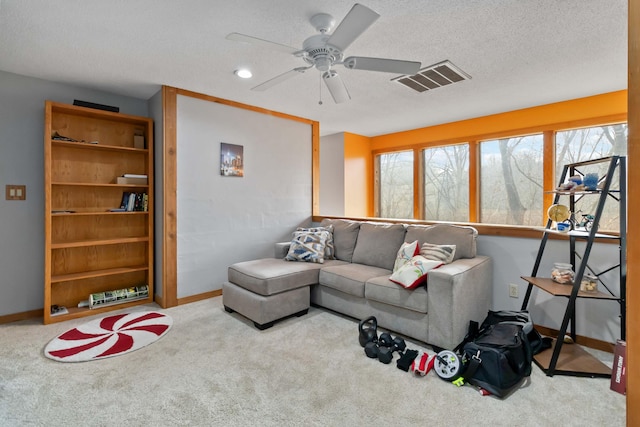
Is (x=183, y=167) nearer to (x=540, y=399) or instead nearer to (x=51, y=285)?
(x=51, y=285)

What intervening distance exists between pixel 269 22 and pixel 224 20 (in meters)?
0.30

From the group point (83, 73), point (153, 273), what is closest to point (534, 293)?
point (153, 273)

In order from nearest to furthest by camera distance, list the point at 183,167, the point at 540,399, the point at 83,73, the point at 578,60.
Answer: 1. the point at 540,399
2. the point at 578,60
3. the point at 83,73
4. the point at 183,167

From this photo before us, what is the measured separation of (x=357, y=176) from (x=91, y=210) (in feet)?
13.6

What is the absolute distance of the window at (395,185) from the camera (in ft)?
18.7

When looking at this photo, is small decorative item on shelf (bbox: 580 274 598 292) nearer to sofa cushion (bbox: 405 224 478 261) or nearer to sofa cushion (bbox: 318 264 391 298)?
sofa cushion (bbox: 405 224 478 261)

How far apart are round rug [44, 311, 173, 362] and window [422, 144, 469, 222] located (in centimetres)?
425

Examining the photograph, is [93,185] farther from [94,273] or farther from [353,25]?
[353,25]

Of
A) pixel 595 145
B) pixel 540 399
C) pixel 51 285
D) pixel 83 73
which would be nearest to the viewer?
pixel 540 399

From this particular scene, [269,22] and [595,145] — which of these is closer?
[269,22]

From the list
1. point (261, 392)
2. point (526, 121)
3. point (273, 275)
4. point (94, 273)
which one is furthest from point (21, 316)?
point (526, 121)

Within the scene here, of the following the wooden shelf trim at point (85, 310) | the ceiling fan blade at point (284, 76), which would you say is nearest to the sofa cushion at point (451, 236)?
the ceiling fan blade at point (284, 76)

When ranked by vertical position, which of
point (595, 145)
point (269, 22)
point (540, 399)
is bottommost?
point (540, 399)

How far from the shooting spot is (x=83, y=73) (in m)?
3.00
